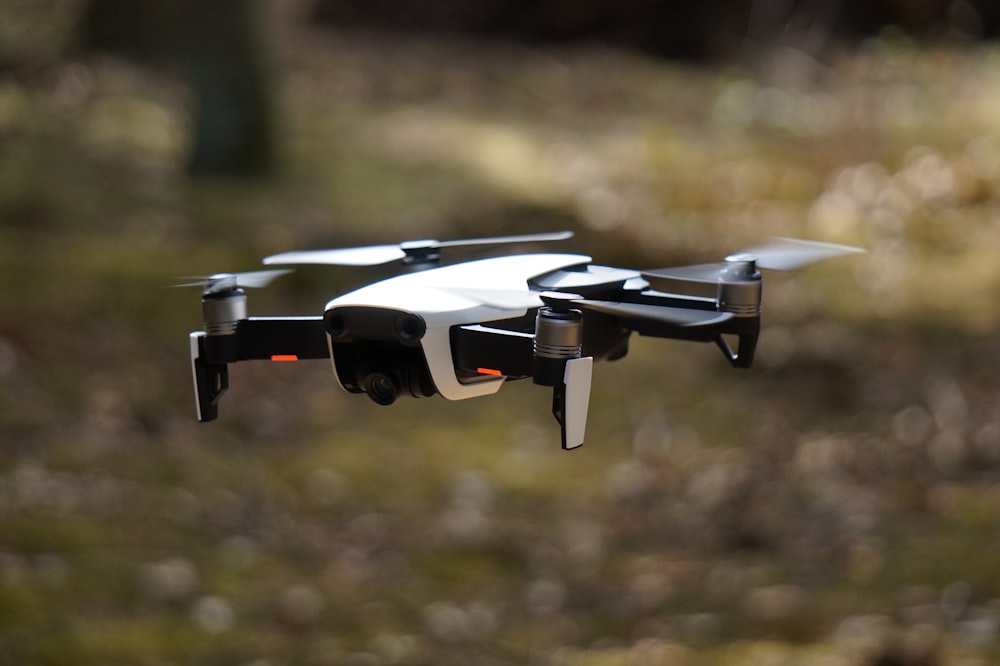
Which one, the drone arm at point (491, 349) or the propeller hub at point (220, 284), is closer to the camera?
the drone arm at point (491, 349)

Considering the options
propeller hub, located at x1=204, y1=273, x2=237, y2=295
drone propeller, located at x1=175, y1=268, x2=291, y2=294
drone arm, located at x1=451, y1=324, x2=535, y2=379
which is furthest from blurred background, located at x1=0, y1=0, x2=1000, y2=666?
drone arm, located at x1=451, y1=324, x2=535, y2=379

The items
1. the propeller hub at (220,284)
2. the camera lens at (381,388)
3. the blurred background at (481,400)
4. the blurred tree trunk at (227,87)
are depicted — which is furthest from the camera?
the blurred tree trunk at (227,87)

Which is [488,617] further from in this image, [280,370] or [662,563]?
[280,370]

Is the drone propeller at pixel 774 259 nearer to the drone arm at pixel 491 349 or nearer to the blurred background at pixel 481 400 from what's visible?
the drone arm at pixel 491 349

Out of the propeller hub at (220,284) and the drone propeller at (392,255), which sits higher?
the drone propeller at (392,255)

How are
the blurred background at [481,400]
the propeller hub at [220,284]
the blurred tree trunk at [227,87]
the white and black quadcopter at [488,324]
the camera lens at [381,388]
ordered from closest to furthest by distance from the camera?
the white and black quadcopter at [488,324], the camera lens at [381,388], the propeller hub at [220,284], the blurred background at [481,400], the blurred tree trunk at [227,87]

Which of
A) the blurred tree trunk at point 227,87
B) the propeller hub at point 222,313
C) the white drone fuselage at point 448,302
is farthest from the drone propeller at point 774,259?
the blurred tree trunk at point 227,87

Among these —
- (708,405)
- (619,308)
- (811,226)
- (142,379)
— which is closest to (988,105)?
→ (811,226)
